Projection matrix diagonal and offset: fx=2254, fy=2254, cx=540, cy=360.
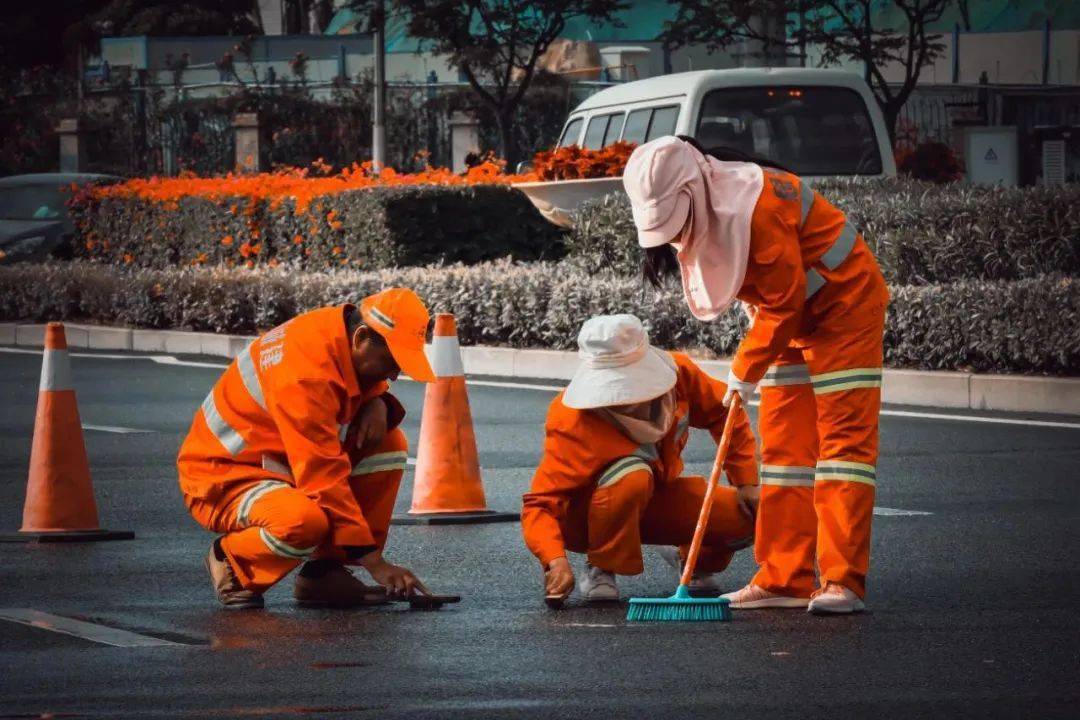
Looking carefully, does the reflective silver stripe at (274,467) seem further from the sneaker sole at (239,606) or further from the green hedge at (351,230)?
the green hedge at (351,230)

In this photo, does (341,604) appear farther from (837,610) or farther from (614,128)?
(614,128)

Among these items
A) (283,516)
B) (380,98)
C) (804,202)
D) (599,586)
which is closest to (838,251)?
(804,202)

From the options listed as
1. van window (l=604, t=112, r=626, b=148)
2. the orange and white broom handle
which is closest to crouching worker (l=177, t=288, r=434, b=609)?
the orange and white broom handle

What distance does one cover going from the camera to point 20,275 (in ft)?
68.7

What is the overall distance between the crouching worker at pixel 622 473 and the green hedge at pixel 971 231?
716 centimetres

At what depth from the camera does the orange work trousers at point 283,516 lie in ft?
22.6

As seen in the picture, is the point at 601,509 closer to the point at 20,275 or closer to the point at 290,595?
the point at 290,595

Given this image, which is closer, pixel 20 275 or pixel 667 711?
pixel 667 711

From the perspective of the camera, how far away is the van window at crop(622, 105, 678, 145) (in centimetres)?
1862

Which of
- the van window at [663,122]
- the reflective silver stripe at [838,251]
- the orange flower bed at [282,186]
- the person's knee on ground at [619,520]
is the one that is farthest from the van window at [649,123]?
the reflective silver stripe at [838,251]

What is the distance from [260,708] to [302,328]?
180cm

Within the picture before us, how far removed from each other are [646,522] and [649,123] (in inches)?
478

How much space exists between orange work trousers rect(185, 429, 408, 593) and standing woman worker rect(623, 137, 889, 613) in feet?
3.74

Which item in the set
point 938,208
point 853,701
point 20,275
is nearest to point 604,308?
point 938,208
